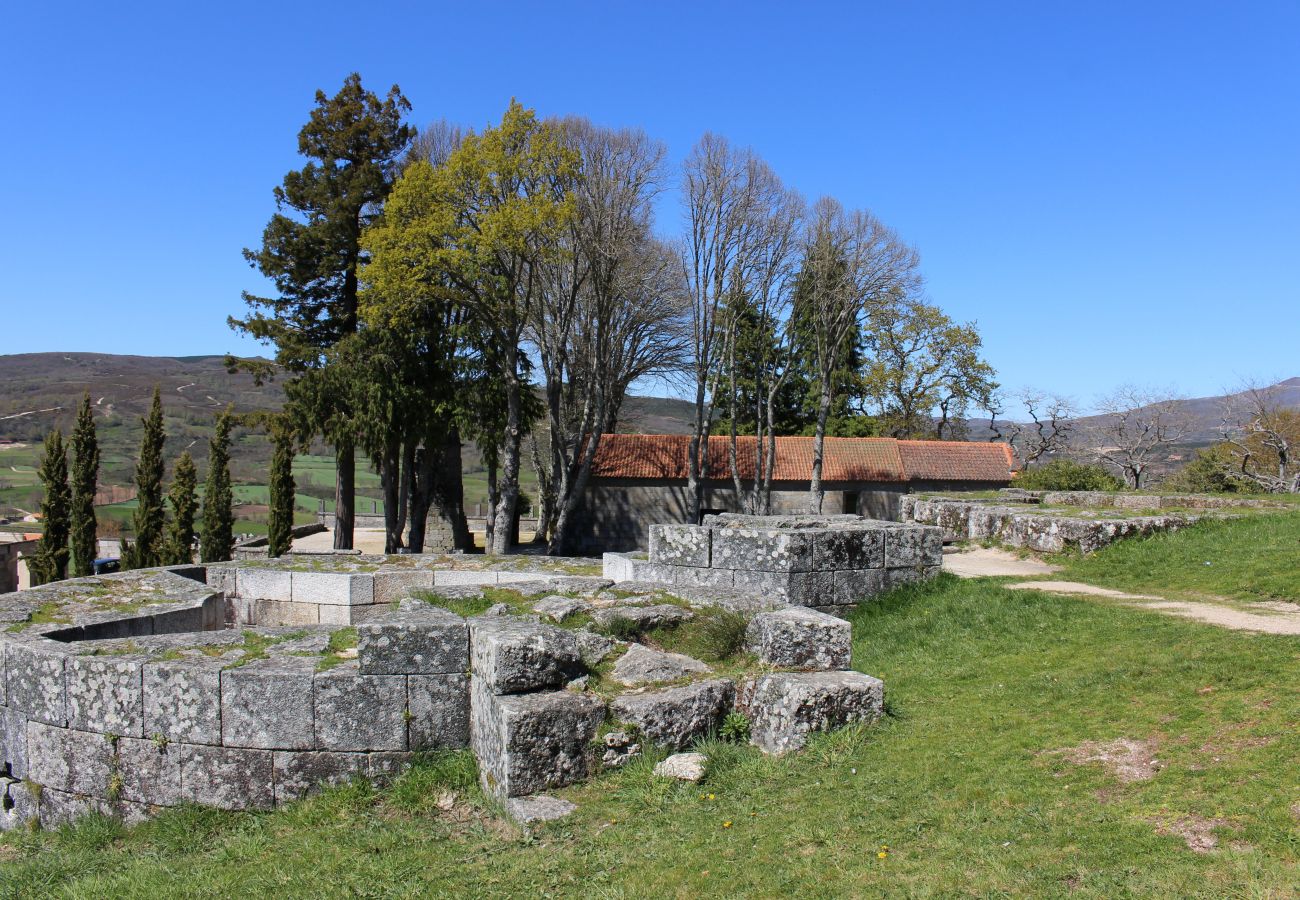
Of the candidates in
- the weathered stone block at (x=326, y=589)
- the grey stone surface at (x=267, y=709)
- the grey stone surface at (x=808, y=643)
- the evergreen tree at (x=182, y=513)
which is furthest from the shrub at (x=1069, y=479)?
the evergreen tree at (x=182, y=513)

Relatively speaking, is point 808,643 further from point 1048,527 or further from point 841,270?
point 841,270

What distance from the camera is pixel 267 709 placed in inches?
A: 265

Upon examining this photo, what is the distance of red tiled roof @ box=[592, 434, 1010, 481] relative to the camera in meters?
37.9

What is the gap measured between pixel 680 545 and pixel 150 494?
27.6m

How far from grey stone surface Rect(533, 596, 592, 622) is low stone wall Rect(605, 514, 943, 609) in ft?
7.58

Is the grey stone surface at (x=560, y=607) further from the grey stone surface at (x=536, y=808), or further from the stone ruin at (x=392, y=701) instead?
the grey stone surface at (x=536, y=808)

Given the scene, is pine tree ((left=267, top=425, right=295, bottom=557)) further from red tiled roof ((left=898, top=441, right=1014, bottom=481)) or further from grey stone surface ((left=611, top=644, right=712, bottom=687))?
grey stone surface ((left=611, top=644, right=712, bottom=687))

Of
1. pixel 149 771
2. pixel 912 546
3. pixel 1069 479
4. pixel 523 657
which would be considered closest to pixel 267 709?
pixel 149 771

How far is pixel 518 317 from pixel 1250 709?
24.2m

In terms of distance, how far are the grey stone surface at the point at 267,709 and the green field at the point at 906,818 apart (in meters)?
0.47

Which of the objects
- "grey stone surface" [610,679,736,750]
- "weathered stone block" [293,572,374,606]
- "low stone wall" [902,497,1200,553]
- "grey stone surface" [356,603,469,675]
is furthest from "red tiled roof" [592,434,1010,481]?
"grey stone surface" [610,679,736,750]

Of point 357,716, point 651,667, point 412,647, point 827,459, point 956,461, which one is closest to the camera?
point 357,716

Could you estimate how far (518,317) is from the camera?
2794 centimetres

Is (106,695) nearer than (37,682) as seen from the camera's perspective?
Yes
